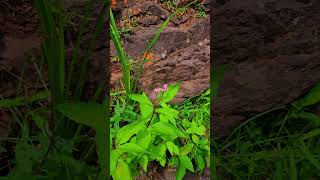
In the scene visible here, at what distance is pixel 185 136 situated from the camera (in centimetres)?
148

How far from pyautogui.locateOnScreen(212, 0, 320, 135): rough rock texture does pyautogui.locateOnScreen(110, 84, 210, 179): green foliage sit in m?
0.12

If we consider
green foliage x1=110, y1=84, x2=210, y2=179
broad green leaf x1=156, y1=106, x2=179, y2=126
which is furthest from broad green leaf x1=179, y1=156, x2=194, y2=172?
broad green leaf x1=156, y1=106, x2=179, y2=126

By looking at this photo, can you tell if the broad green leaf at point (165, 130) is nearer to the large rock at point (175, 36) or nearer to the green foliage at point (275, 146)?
the green foliage at point (275, 146)

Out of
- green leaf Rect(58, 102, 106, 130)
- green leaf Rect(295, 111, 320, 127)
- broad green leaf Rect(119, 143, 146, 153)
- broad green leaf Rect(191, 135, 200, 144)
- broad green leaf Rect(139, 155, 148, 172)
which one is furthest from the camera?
green leaf Rect(295, 111, 320, 127)

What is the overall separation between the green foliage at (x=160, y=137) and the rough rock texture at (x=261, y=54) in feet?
0.41

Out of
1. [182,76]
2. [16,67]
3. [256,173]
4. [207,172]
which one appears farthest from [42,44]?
[256,173]

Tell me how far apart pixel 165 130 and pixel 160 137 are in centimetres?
5

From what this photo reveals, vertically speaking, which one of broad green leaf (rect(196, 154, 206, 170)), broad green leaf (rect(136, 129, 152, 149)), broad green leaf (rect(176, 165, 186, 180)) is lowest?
broad green leaf (rect(176, 165, 186, 180))

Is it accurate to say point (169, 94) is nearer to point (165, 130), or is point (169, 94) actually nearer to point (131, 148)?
point (165, 130)

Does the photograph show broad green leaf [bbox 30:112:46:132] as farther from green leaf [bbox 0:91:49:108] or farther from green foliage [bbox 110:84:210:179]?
green foliage [bbox 110:84:210:179]

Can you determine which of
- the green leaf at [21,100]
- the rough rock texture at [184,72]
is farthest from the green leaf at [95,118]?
the rough rock texture at [184,72]

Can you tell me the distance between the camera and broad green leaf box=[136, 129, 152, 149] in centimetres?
136

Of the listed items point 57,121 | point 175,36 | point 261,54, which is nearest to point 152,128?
point 57,121

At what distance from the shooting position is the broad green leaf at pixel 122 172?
1.31 m
